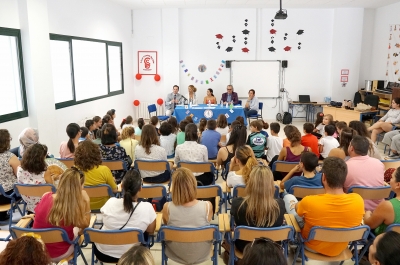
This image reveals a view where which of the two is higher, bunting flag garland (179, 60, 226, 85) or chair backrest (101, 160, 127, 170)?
bunting flag garland (179, 60, 226, 85)

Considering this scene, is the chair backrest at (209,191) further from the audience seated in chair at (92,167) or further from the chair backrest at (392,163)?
the chair backrest at (392,163)

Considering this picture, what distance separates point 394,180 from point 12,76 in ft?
19.8

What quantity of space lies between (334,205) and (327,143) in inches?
104

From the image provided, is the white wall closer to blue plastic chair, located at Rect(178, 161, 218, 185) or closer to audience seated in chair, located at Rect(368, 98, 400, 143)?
audience seated in chair, located at Rect(368, 98, 400, 143)

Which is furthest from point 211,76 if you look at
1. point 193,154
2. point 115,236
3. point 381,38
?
point 115,236

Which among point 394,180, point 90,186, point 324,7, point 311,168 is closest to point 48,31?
point 90,186

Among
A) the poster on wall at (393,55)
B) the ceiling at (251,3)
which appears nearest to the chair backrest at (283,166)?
the ceiling at (251,3)

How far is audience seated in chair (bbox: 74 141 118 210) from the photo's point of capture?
3.61m

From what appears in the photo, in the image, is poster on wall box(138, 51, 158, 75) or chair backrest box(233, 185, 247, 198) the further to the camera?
poster on wall box(138, 51, 158, 75)

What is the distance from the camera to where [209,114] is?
9.16 m

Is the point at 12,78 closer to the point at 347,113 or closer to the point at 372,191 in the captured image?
the point at 372,191

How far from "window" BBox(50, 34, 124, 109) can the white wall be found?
26.9 feet

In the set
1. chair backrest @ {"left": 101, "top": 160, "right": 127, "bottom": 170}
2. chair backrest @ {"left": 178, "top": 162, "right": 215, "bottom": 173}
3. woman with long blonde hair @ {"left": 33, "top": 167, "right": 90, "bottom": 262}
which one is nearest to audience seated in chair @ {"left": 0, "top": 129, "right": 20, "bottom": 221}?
chair backrest @ {"left": 101, "top": 160, "right": 127, "bottom": 170}

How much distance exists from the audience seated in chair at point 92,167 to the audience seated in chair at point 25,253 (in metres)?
1.90
